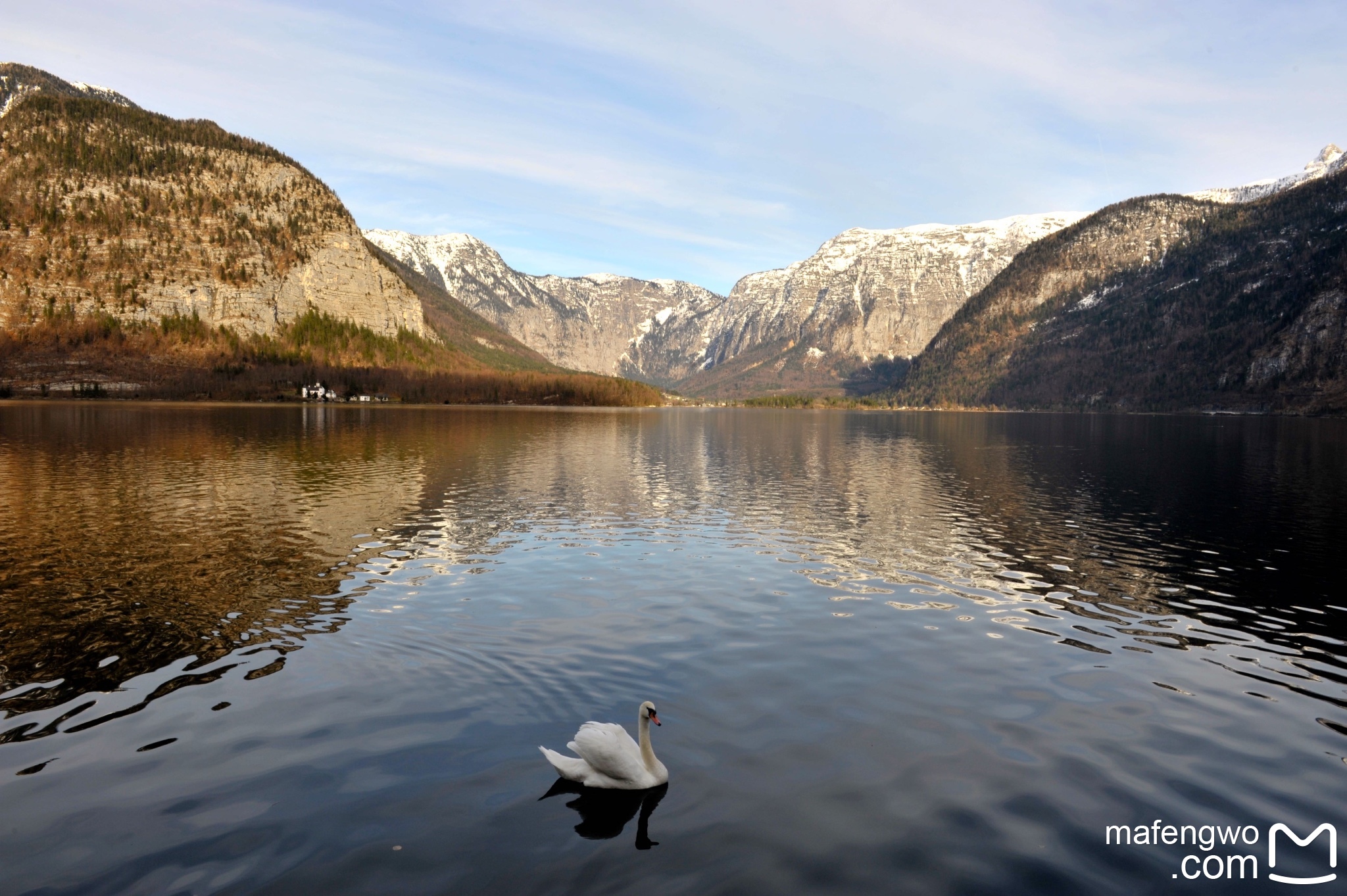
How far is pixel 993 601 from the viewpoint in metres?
28.3

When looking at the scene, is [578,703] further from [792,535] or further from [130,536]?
[130,536]

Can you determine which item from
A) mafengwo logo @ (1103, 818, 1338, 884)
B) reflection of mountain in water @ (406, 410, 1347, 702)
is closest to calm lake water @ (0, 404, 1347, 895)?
mafengwo logo @ (1103, 818, 1338, 884)

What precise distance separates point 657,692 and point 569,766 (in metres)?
5.13

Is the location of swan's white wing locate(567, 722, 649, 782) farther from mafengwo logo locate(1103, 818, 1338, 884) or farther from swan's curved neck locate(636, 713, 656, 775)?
mafengwo logo locate(1103, 818, 1338, 884)

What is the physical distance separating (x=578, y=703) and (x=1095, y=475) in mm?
67650

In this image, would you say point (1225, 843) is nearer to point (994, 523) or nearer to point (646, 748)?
point (646, 748)

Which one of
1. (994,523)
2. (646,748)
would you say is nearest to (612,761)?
(646,748)

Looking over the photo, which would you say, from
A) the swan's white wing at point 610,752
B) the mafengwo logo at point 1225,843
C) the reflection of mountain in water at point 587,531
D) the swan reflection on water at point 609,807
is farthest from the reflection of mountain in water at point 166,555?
the mafengwo logo at point 1225,843

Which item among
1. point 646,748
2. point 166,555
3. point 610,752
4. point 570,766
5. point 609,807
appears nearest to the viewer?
point 609,807

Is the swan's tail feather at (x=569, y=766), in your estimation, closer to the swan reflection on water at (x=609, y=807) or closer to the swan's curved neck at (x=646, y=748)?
the swan reflection on water at (x=609, y=807)

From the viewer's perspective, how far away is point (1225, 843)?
12.7 metres

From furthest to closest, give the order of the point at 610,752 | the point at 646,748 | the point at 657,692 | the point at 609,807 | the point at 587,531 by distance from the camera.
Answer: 1. the point at 587,531
2. the point at 657,692
3. the point at 646,748
4. the point at 610,752
5. the point at 609,807

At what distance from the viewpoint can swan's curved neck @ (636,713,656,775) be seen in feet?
46.3

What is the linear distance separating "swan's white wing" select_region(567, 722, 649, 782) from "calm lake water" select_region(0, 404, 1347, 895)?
58cm
